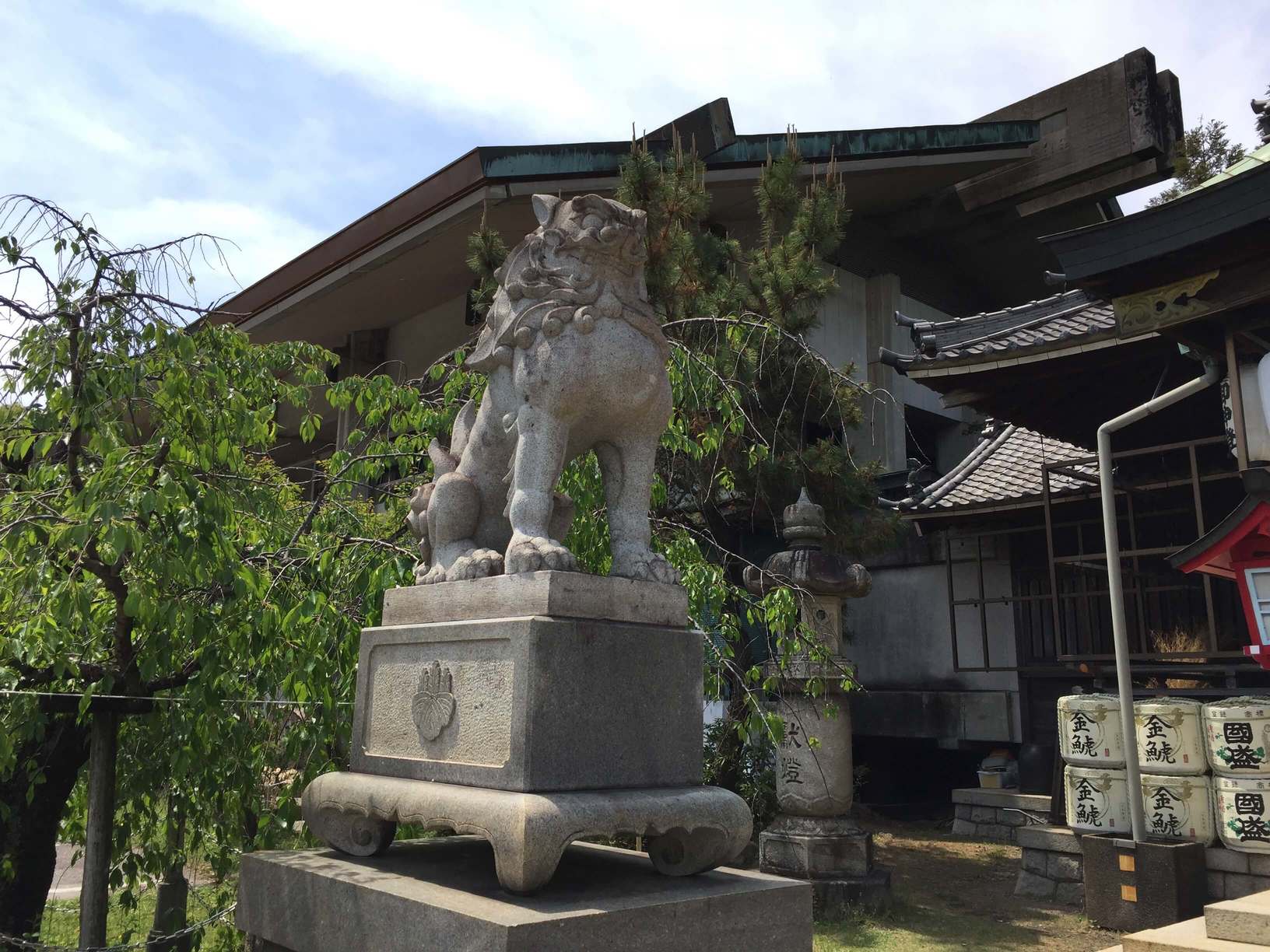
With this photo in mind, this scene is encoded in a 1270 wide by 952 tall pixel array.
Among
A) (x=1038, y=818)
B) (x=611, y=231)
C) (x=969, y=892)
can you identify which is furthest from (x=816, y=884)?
(x=611, y=231)

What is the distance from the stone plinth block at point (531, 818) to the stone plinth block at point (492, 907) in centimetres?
8

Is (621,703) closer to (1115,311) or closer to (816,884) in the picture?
(816,884)

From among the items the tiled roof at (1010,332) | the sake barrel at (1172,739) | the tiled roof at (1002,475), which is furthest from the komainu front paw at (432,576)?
the tiled roof at (1002,475)

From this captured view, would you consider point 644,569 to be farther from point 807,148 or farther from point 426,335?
point 426,335

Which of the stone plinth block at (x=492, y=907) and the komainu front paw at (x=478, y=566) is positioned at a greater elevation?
the komainu front paw at (x=478, y=566)

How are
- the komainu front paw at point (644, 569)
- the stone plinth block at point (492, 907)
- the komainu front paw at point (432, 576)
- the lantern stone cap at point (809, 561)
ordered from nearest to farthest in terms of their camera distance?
the stone plinth block at point (492, 907), the komainu front paw at point (644, 569), the komainu front paw at point (432, 576), the lantern stone cap at point (809, 561)

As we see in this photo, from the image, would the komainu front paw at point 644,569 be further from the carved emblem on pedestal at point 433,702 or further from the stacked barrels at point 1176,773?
the stacked barrels at point 1176,773

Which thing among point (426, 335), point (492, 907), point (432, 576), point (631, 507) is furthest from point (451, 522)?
point (426, 335)

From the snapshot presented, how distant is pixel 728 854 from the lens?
3.25 m

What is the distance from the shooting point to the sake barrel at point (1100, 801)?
7613 millimetres

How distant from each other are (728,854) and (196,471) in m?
3.06

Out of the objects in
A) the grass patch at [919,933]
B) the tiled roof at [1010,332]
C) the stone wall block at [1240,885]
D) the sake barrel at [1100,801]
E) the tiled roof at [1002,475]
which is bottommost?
the grass patch at [919,933]

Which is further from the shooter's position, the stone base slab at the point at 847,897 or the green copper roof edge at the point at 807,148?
the green copper roof edge at the point at 807,148

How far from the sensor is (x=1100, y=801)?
7.69 m
